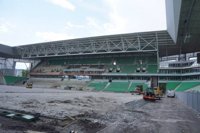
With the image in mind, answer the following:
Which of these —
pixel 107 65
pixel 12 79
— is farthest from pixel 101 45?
pixel 12 79

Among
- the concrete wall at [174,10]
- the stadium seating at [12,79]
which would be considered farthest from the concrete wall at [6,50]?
the concrete wall at [174,10]

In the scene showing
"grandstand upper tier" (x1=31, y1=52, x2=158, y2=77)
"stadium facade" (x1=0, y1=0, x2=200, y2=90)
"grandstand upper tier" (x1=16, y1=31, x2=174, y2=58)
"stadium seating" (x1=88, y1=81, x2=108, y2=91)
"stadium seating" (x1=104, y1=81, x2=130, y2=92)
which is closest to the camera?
"grandstand upper tier" (x1=16, y1=31, x2=174, y2=58)

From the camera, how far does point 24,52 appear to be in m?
91.8

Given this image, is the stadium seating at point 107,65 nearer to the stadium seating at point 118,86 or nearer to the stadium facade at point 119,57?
the stadium facade at point 119,57

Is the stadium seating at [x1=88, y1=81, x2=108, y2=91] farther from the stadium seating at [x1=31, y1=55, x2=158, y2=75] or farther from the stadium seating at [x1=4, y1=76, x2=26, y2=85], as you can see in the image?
the stadium seating at [x1=4, y1=76, x2=26, y2=85]

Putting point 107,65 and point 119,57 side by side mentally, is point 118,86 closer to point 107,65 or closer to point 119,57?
point 107,65

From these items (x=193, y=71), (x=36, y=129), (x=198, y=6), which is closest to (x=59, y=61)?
→ (x=193, y=71)

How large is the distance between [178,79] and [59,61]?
155 feet

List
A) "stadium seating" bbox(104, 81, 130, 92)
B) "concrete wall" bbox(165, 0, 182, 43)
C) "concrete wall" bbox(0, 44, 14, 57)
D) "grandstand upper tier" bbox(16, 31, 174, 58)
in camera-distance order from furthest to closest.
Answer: "concrete wall" bbox(0, 44, 14, 57)
"stadium seating" bbox(104, 81, 130, 92)
"grandstand upper tier" bbox(16, 31, 174, 58)
"concrete wall" bbox(165, 0, 182, 43)

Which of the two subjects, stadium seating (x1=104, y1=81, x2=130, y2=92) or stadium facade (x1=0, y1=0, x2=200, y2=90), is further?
stadium seating (x1=104, y1=81, x2=130, y2=92)

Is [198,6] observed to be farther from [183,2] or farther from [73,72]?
[73,72]

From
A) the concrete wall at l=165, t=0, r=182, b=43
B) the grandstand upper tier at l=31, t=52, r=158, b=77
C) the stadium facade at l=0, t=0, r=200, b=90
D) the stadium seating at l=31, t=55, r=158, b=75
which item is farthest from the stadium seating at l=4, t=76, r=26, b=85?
the concrete wall at l=165, t=0, r=182, b=43

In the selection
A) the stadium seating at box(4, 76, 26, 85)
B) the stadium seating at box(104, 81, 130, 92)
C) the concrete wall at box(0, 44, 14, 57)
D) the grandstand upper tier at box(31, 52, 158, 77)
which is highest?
the concrete wall at box(0, 44, 14, 57)

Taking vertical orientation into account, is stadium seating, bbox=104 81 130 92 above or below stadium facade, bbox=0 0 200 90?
below
